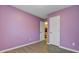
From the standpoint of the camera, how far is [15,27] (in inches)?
164

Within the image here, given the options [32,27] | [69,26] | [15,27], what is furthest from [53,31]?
[15,27]

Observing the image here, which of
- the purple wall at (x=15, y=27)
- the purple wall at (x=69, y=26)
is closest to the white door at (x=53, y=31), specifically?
the purple wall at (x=69, y=26)

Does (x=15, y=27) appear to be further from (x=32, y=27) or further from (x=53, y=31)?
(x=53, y=31)

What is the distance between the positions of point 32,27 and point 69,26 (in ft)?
5.52

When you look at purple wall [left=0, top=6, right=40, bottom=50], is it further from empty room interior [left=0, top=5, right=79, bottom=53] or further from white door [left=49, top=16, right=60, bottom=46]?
white door [left=49, top=16, right=60, bottom=46]

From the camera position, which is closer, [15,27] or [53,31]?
[15,27]

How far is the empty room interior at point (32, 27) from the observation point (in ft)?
12.1

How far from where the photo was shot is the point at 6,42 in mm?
3742

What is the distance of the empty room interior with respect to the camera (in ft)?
12.1
